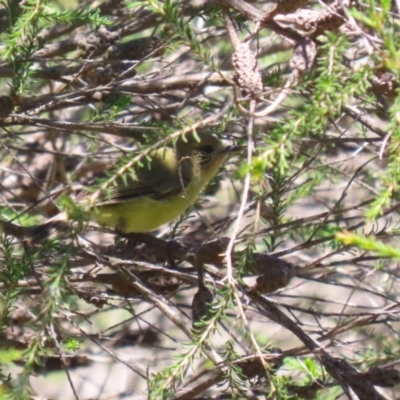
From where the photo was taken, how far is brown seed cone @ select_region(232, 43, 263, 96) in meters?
2.48

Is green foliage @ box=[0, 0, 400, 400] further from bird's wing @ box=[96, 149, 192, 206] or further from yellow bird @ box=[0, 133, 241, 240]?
bird's wing @ box=[96, 149, 192, 206]

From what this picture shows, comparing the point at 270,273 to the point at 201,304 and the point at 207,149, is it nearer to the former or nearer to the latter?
the point at 201,304

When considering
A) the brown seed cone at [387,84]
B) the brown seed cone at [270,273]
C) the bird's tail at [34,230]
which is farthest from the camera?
the bird's tail at [34,230]

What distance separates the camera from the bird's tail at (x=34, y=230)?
137 inches

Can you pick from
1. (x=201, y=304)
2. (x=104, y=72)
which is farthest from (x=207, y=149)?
(x=201, y=304)

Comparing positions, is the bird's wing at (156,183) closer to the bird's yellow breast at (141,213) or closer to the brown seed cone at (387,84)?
the bird's yellow breast at (141,213)

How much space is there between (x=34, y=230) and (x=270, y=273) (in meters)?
1.29

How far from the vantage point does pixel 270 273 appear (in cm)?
285

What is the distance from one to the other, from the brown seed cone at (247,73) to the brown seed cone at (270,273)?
67 centimetres

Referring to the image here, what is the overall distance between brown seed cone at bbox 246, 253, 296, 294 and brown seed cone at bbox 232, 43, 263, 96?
2.19 ft

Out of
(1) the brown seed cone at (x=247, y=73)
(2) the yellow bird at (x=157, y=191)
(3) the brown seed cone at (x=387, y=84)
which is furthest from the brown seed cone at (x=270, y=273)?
(2) the yellow bird at (x=157, y=191)

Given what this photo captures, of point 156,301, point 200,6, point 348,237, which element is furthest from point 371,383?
point 200,6

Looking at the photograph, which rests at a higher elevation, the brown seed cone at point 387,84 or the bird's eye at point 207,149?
the brown seed cone at point 387,84

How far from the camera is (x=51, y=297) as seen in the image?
193cm
